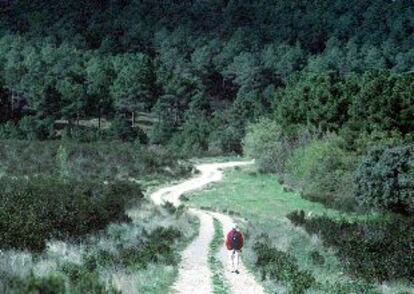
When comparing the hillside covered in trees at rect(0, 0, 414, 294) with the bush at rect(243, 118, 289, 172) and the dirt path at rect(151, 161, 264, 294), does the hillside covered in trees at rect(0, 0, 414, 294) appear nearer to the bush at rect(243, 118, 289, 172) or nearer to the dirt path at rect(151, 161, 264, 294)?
the bush at rect(243, 118, 289, 172)

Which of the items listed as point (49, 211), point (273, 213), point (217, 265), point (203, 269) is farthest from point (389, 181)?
point (49, 211)

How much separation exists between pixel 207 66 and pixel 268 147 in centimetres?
6830

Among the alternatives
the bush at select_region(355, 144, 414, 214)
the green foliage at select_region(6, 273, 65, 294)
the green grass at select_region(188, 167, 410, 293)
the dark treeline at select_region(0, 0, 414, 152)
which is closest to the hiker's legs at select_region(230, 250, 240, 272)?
the green grass at select_region(188, 167, 410, 293)

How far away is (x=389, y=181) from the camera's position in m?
38.7

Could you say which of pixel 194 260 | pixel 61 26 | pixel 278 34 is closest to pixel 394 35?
pixel 278 34

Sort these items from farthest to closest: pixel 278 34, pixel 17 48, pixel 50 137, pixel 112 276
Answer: pixel 278 34 < pixel 17 48 < pixel 50 137 < pixel 112 276

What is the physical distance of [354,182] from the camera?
41.2m

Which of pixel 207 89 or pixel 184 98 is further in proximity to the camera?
pixel 207 89

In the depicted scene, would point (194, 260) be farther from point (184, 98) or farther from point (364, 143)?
point (184, 98)

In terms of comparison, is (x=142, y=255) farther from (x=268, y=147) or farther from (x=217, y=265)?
(x=268, y=147)

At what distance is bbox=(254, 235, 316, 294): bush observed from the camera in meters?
18.1

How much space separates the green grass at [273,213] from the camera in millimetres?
22623

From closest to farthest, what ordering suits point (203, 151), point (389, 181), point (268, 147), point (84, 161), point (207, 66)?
point (389, 181)
point (84, 161)
point (268, 147)
point (203, 151)
point (207, 66)

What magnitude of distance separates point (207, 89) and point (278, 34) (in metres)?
42.1
